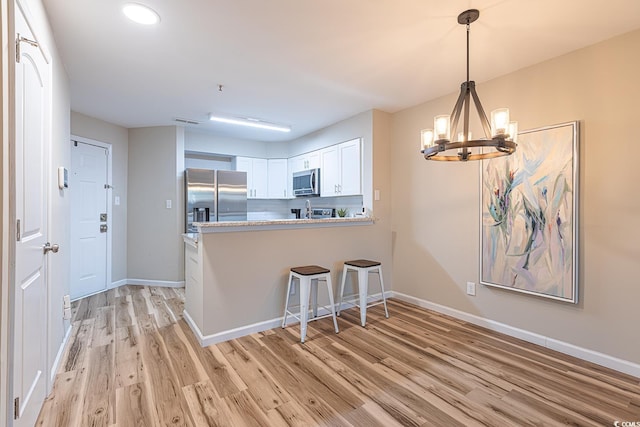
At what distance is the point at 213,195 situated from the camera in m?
4.70

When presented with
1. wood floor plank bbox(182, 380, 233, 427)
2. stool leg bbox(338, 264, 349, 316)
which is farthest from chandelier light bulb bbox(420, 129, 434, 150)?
wood floor plank bbox(182, 380, 233, 427)

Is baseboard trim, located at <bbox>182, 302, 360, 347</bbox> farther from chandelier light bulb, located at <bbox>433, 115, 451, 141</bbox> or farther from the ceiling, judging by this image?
the ceiling

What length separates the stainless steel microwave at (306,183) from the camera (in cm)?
475

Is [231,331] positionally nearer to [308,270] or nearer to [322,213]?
[308,270]

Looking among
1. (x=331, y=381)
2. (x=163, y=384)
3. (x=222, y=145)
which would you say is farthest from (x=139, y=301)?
(x=331, y=381)

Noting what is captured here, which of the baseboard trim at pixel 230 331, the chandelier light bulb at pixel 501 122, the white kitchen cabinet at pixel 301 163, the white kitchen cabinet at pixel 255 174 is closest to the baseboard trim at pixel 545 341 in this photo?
the baseboard trim at pixel 230 331

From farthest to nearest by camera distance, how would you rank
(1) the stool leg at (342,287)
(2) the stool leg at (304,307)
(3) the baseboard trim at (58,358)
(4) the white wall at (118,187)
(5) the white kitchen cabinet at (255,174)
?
(5) the white kitchen cabinet at (255,174), (4) the white wall at (118,187), (1) the stool leg at (342,287), (2) the stool leg at (304,307), (3) the baseboard trim at (58,358)

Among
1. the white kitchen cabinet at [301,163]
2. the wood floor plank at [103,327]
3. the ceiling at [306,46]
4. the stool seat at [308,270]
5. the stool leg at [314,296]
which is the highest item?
the ceiling at [306,46]

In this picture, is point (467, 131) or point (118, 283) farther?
point (118, 283)

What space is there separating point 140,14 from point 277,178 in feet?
12.6

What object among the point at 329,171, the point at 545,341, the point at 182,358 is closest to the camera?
the point at 182,358

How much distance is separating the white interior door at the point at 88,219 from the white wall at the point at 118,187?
0.13 m

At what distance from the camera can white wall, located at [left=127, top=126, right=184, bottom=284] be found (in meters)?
4.63

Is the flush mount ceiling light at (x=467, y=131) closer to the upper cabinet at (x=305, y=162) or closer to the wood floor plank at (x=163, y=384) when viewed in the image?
the wood floor plank at (x=163, y=384)
